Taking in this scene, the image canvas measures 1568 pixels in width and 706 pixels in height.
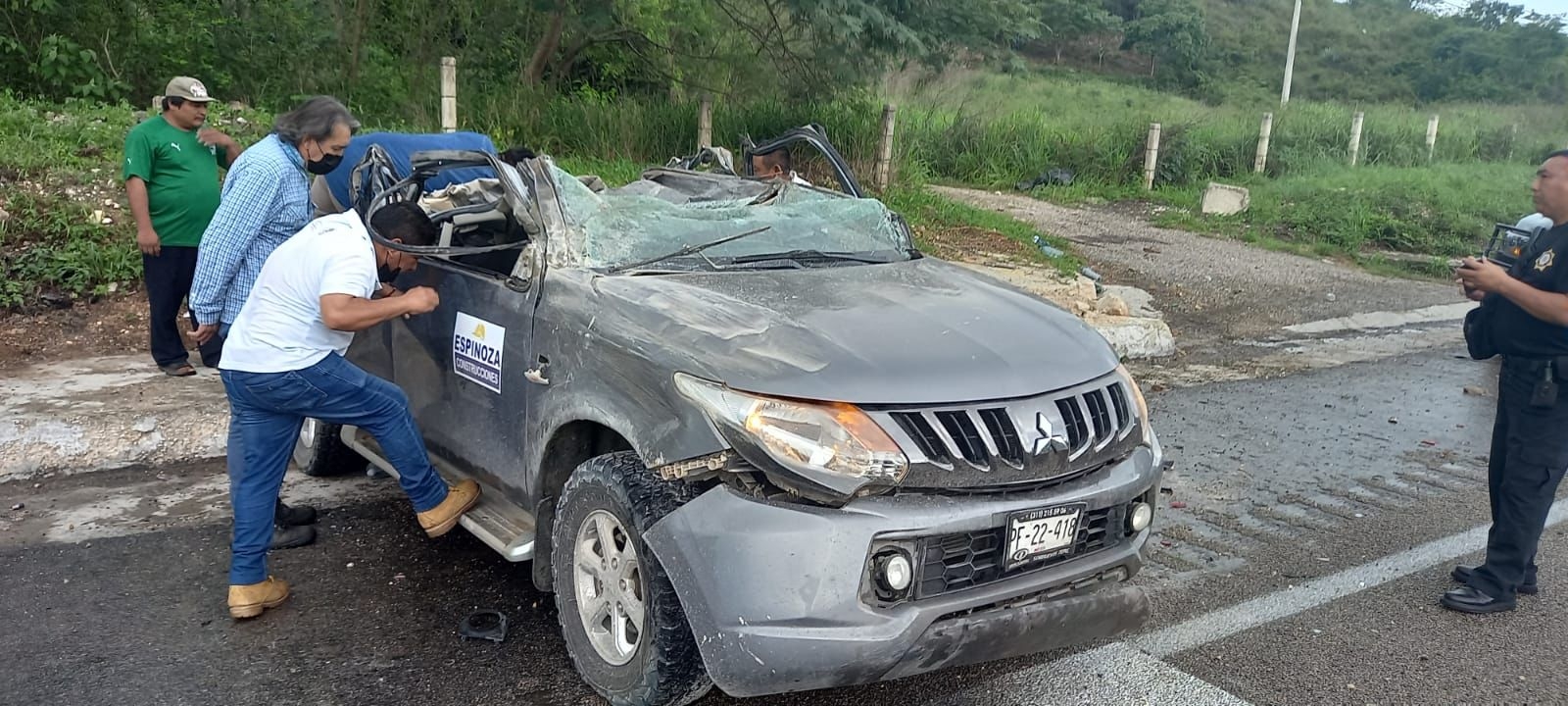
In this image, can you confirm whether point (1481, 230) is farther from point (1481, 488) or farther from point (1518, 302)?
point (1518, 302)

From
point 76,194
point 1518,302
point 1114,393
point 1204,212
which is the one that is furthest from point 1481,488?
point 1204,212

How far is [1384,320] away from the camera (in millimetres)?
10609

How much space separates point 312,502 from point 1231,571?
392cm

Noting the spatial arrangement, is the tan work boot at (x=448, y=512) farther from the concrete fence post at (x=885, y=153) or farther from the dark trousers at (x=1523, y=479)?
the concrete fence post at (x=885, y=153)

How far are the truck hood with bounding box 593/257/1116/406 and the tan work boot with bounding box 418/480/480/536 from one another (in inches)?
40.5

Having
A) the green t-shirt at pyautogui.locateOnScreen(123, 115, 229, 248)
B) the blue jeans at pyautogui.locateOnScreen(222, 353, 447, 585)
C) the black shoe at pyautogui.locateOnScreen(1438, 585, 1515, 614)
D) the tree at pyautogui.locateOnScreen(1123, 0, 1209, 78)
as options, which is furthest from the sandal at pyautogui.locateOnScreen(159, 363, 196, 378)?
the tree at pyautogui.locateOnScreen(1123, 0, 1209, 78)

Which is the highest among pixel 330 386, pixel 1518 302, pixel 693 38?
pixel 693 38

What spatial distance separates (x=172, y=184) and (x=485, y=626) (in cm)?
340

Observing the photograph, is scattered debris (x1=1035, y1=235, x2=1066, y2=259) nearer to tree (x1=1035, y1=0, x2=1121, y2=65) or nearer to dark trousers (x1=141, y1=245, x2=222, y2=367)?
dark trousers (x1=141, y1=245, x2=222, y2=367)

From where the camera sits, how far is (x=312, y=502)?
193 inches

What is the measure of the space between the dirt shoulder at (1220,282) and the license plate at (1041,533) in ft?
19.8

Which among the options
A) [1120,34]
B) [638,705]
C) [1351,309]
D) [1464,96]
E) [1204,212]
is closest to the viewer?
[638,705]

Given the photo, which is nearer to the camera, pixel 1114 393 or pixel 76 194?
pixel 1114 393

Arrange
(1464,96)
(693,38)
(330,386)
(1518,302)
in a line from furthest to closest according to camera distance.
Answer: (1464,96), (693,38), (1518,302), (330,386)
